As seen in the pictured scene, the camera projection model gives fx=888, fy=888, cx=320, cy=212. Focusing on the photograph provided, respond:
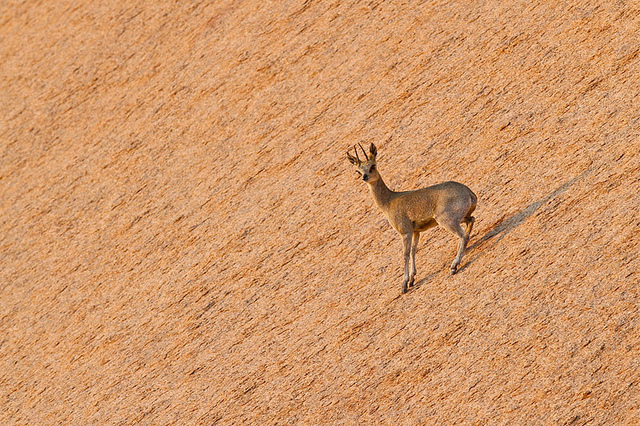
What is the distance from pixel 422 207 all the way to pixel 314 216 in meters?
5.51

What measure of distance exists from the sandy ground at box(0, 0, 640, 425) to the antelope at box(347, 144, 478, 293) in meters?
1.05

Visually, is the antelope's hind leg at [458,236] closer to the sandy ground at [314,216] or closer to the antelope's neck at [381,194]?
the sandy ground at [314,216]

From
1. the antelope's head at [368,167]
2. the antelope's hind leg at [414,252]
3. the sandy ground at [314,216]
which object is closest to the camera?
the sandy ground at [314,216]

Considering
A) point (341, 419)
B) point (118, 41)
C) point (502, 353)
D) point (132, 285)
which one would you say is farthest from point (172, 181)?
point (502, 353)

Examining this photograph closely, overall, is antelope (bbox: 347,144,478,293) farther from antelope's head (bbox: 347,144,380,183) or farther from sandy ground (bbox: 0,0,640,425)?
sandy ground (bbox: 0,0,640,425)

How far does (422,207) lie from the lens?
1509cm

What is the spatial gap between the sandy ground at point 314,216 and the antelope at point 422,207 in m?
1.05

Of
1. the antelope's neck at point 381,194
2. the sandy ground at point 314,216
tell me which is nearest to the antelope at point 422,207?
the antelope's neck at point 381,194

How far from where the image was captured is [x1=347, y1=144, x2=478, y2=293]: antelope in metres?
14.8

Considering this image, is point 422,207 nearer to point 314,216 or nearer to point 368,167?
point 368,167

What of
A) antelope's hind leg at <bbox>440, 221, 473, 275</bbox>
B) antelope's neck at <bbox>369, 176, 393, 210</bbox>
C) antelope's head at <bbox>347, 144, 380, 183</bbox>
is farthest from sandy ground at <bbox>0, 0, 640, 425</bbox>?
antelope's head at <bbox>347, 144, 380, 183</bbox>

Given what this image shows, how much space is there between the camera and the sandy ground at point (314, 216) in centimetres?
1478

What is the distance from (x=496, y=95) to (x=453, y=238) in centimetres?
513

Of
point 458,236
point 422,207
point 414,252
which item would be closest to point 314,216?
point 414,252
